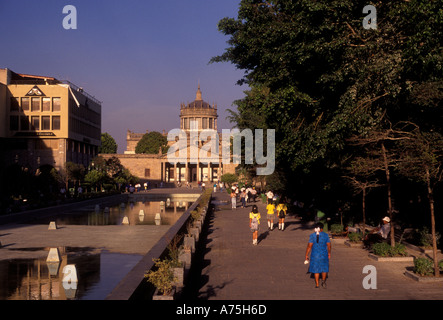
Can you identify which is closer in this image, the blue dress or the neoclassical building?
the blue dress

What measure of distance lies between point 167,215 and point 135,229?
10.9 m

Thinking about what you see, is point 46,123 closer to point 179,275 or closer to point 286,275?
point 286,275

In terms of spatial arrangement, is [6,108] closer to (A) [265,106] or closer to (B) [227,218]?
(B) [227,218]

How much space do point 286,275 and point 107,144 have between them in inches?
4926

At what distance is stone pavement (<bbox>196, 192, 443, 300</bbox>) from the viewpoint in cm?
1145

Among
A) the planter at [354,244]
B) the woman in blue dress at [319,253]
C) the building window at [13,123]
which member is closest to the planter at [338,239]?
the planter at [354,244]

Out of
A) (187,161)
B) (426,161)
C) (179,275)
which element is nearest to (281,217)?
(426,161)

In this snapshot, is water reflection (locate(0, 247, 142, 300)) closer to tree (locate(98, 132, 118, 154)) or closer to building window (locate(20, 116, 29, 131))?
building window (locate(20, 116, 29, 131))

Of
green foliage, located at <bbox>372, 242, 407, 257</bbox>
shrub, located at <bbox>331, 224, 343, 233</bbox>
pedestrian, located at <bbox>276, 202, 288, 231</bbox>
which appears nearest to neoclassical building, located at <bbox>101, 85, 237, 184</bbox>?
pedestrian, located at <bbox>276, 202, 288, 231</bbox>

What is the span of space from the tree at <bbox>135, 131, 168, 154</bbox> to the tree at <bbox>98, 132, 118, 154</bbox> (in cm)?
791

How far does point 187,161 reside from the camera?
117 m

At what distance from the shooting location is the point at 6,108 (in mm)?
66625
